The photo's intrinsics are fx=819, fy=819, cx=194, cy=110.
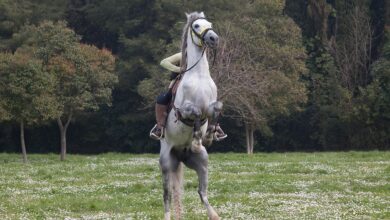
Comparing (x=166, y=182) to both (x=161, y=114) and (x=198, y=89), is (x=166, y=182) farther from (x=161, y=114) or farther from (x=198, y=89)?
(x=198, y=89)

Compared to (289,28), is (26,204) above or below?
below

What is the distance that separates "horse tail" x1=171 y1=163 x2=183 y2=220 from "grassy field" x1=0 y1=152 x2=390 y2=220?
164 centimetres

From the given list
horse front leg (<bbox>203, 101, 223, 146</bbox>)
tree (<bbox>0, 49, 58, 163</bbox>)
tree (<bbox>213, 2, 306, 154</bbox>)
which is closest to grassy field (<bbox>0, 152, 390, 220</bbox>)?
horse front leg (<bbox>203, 101, 223, 146</bbox>)

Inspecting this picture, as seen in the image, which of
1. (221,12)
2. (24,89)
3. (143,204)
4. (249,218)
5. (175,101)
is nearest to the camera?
(175,101)

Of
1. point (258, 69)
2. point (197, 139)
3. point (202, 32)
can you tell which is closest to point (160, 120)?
point (197, 139)

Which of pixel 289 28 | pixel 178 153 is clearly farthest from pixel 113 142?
pixel 178 153

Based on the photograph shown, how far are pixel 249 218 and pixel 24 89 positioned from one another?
26732 mm

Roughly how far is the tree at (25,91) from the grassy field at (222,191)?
26.9 feet

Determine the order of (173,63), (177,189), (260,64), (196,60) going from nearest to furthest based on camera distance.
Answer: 1. (196,60)
2. (177,189)
3. (173,63)
4. (260,64)

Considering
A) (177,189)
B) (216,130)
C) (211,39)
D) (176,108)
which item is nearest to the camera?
(211,39)

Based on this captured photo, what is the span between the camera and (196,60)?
13.5 m

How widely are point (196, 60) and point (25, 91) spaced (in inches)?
1134

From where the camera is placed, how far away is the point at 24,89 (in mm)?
40906

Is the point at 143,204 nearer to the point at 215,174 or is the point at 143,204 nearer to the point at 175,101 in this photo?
the point at 175,101
